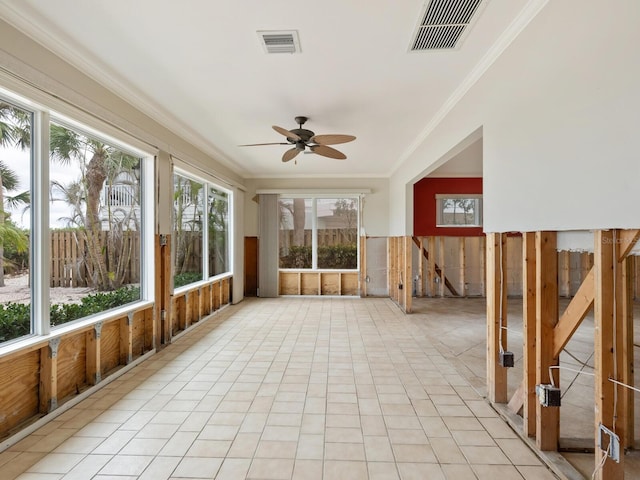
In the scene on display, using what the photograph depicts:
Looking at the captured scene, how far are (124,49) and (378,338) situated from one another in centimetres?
403

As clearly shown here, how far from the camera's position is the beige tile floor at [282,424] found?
6.35 feet

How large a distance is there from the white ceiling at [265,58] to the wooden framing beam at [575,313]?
168cm

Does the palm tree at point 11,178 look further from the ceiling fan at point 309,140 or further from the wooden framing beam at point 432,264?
the wooden framing beam at point 432,264

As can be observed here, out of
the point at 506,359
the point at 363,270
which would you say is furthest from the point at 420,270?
the point at 506,359

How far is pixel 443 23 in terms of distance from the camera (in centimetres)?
220

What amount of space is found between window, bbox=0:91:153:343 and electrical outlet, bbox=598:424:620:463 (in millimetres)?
3494

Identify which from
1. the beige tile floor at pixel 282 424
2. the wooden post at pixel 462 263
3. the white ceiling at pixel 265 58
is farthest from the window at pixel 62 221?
the wooden post at pixel 462 263

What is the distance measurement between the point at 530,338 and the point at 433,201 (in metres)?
5.80

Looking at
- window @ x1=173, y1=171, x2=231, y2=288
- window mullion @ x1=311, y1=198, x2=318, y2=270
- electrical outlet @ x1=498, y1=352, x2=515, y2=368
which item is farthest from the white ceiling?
window mullion @ x1=311, y1=198, x2=318, y2=270

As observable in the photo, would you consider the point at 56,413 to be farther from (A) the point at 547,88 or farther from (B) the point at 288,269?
(B) the point at 288,269

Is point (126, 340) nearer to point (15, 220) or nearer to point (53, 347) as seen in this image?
point (53, 347)

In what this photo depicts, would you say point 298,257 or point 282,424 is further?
point 298,257

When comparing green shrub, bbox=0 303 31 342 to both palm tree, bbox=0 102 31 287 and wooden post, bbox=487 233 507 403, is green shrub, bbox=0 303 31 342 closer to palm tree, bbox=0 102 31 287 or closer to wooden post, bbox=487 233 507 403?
palm tree, bbox=0 102 31 287

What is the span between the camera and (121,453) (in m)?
2.08
